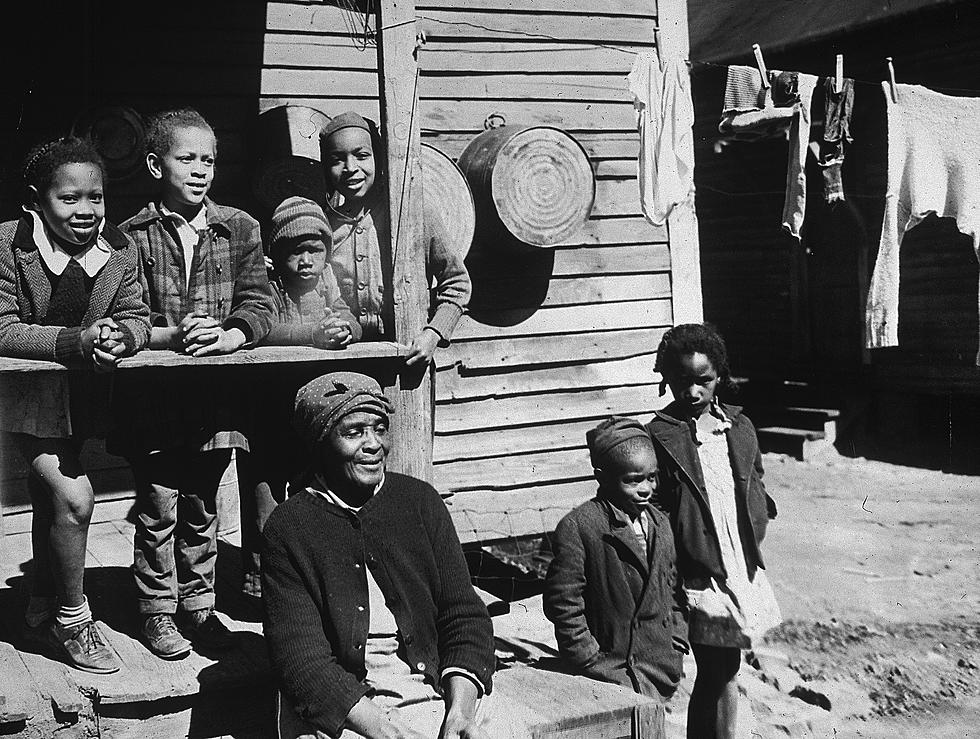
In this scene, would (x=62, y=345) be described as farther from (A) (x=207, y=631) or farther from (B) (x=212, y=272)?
(A) (x=207, y=631)

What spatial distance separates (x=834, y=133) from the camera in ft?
23.2

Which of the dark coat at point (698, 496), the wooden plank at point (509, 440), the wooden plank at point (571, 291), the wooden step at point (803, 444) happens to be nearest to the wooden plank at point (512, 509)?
the wooden plank at point (509, 440)

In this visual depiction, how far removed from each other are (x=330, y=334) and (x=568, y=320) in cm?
319

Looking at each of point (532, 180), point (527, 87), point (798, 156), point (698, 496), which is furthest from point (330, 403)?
point (798, 156)

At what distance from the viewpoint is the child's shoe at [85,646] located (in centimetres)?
322

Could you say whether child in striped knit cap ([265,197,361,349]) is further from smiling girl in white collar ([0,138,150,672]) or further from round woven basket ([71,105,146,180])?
round woven basket ([71,105,146,180])

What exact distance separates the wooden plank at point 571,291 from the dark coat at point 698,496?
2.72 meters

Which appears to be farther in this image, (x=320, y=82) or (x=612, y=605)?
(x=320, y=82)

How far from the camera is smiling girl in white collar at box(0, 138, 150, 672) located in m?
3.23

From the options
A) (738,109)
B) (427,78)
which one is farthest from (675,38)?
(427,78)

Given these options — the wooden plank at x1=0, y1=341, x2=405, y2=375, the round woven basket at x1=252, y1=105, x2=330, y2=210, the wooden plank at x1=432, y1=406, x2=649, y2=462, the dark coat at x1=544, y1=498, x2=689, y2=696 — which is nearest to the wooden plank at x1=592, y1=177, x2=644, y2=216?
the wooden plank at x1=432, y1=406, x2=649, y2=462

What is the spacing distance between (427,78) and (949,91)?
6141mm

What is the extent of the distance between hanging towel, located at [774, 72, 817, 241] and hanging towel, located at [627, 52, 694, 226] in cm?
90

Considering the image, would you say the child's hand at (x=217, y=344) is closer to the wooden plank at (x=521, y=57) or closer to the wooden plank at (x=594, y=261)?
the wooden plank at (x=594, y=261)
